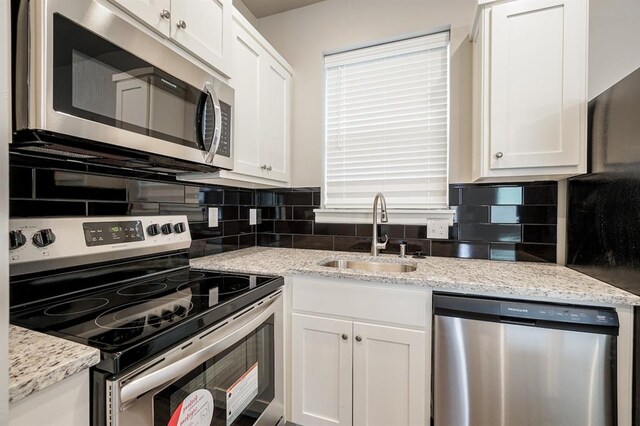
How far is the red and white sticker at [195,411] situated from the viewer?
34.0 inches

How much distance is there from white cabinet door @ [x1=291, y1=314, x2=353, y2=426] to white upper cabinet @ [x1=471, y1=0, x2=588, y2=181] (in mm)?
1145

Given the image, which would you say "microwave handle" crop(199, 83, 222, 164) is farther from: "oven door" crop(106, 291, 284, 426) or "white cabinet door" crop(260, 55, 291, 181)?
"oven door" crop(106, 291, 284, 426)

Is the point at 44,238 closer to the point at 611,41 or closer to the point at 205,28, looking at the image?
the point at 205,28

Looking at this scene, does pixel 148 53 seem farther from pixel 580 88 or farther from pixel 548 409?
pixel 548 409

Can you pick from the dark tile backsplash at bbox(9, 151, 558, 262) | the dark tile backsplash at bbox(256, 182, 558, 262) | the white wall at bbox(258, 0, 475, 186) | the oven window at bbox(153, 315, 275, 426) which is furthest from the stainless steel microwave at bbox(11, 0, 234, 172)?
the dark tile backsplash at bbox(256, 182, 558, 262)

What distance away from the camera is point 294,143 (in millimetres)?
2338

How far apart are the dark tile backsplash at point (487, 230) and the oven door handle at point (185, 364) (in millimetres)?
1009

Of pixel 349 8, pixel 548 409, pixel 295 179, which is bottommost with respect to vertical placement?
pixel 548 409

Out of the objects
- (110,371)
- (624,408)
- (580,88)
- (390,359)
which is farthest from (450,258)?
(110,371)

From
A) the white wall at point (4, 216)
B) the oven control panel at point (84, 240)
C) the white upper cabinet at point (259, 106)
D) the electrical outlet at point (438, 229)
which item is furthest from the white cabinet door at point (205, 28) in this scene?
the electrical outlet at point (438, 229)

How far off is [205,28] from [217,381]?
4.85ft

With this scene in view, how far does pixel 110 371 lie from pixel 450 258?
1768mm

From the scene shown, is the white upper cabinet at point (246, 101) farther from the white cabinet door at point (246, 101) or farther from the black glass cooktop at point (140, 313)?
the black glass cooktop at point (140, 313)

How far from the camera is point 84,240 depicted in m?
1.11
